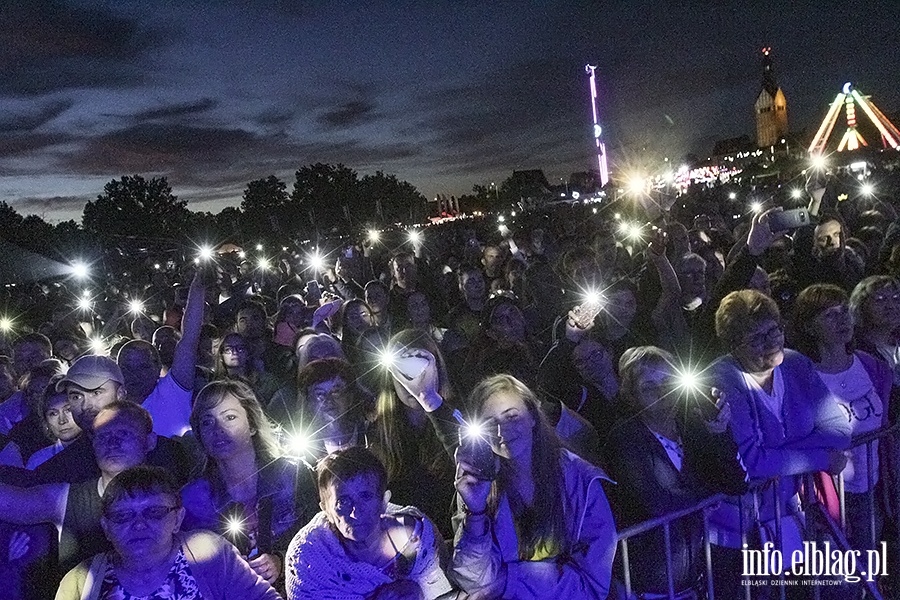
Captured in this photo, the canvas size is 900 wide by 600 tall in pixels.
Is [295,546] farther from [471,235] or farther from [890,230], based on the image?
[471,235]

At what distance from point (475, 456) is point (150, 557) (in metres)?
1.29

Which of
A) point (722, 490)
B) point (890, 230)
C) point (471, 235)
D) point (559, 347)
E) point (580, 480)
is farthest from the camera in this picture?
point (471, 235)

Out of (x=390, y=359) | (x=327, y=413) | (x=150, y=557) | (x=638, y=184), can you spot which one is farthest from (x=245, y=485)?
(x=638, y=184)

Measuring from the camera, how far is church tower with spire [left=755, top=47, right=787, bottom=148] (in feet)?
412

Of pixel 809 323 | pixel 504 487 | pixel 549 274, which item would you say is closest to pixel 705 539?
pixel 504 487

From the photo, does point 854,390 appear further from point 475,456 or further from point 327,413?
point 327,413

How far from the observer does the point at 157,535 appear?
2330 mm

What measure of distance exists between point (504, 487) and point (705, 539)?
3.43 feet

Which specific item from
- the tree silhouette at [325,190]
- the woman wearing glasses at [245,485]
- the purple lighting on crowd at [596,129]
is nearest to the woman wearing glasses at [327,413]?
the woman wearing glasses at [245,485]

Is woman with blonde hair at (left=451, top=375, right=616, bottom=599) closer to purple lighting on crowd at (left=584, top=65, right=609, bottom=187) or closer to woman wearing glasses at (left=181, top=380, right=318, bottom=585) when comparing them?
woman wearing glasses at (left=181, top=380, right=318, bottom=585)

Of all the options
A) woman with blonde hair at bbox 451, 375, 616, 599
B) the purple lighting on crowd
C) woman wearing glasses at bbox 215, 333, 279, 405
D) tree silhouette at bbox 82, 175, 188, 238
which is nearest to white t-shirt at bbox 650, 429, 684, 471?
woman with blonde hair at bbox 451, 375, 616, 599

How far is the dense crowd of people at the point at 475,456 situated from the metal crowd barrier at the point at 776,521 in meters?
0.03

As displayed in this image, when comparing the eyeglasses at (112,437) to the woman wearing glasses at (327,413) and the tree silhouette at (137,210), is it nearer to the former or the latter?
the woman wearing glasses at (327,413)

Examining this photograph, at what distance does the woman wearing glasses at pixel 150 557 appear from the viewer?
90.5 inches
